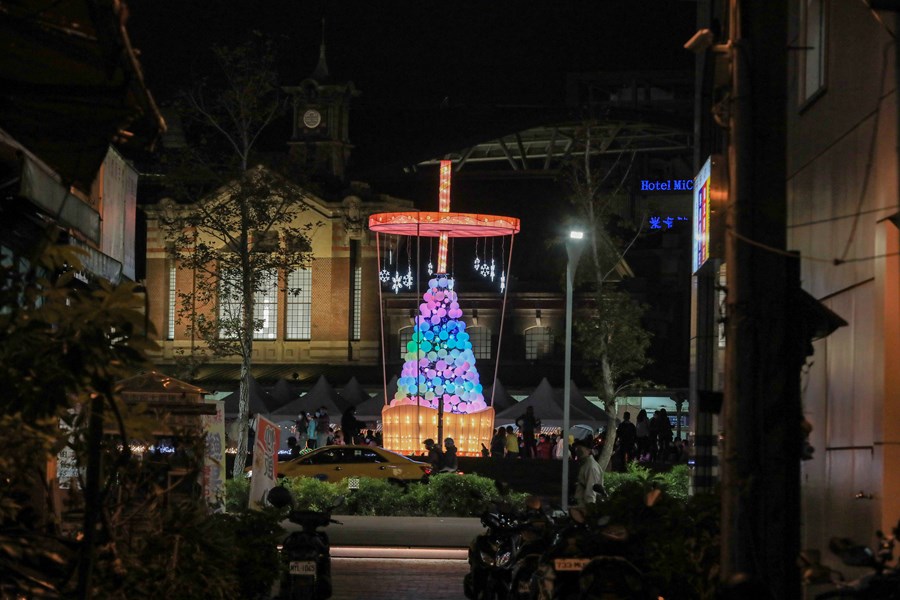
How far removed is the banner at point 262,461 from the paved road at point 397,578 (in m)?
1.50

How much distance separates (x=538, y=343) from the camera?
2303 inches

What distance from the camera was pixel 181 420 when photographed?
14.5 metres

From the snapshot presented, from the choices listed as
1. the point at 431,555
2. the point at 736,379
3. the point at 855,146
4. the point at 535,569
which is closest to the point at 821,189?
the point at 855,146

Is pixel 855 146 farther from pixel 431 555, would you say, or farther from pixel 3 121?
pixel 431 555

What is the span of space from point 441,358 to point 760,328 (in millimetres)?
31286

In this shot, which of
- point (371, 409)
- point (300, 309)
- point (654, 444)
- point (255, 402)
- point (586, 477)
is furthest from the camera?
point (300, 309)

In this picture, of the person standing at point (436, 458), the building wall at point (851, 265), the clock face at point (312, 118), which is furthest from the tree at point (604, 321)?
the building wall at point (851, 265)

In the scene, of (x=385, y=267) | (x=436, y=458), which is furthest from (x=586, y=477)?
(x=385, y=267)

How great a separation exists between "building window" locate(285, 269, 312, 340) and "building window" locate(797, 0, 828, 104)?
45.2 metres

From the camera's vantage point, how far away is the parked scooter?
13.2 meters

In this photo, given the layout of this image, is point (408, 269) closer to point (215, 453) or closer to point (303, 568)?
point (215, 453)

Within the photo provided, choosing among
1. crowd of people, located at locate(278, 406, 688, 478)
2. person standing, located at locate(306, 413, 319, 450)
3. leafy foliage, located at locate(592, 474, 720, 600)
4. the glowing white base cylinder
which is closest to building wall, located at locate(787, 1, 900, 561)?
leafy foliage, located at locate(592, 474, 720, 600)

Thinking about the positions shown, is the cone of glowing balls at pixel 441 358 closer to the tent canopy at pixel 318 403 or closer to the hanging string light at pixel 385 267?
the tent canopy at pixel 318 403

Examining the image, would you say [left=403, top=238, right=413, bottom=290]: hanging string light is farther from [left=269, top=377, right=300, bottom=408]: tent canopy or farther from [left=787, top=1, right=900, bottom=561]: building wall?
[left=787, top=1, right=900, bottom=561]: building wall
